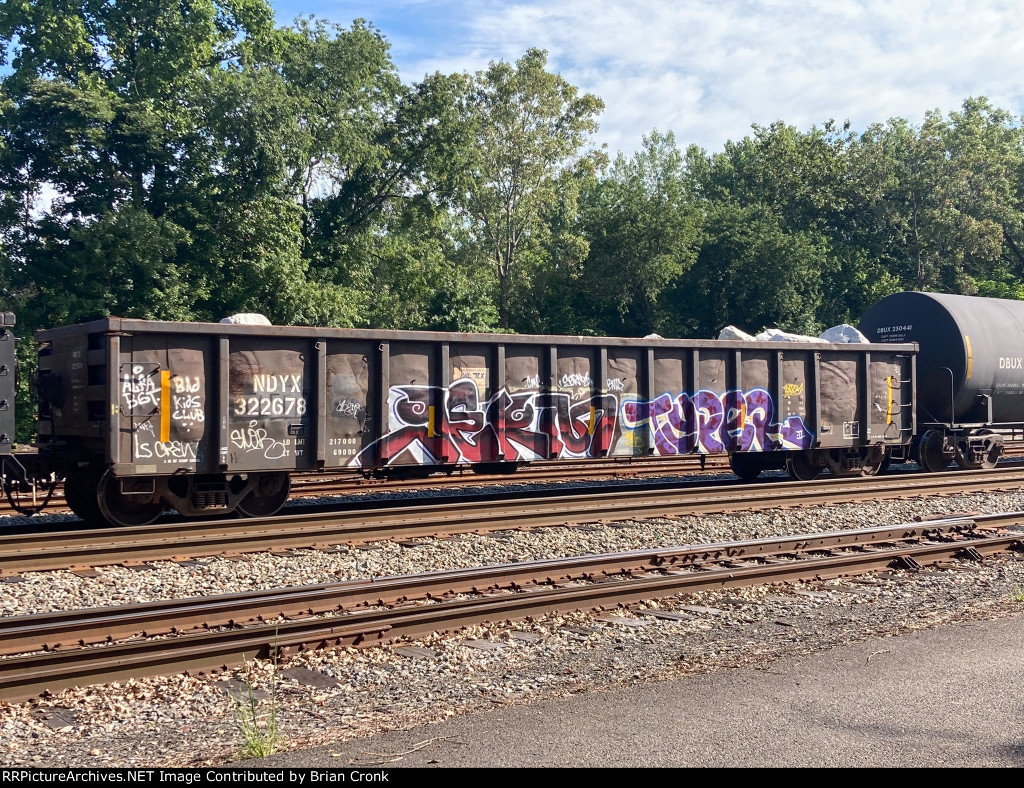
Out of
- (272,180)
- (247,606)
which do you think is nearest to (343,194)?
(272,180)

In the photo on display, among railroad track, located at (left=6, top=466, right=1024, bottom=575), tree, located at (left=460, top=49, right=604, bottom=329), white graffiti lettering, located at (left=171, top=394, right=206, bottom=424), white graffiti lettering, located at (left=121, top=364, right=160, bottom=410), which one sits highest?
tree, located at (left=460, top=49, right=604, bottom=329)

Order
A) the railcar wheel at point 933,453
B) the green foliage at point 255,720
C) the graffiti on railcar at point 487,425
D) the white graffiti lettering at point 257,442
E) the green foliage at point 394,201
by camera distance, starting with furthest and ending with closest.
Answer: the green foliage at point 394,201
the railcar wheel at point 933,453
the graffiti on railcar at point 487,425
the white graffiti lettering at point 257,442
the green foliage at point 255,720

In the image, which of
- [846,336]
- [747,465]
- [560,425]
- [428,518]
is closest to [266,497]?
[428,518]

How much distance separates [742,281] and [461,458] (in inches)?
1230

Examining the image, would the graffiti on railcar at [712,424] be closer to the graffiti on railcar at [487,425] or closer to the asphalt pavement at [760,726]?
the graffiti on railcar at [487,425]

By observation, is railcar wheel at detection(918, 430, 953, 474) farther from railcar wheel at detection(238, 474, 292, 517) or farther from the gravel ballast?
railcar wheel at detection(238, 474, 292, 517)

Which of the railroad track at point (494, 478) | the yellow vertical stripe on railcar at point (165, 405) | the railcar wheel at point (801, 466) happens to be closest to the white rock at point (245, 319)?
the yellow vertical stripe on railcar at point (165, 405)

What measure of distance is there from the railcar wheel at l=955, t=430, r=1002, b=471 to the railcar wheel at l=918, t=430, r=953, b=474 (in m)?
0.27

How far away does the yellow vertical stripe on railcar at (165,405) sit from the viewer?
1220 cm

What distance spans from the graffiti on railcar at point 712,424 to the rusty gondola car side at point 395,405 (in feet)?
0.10

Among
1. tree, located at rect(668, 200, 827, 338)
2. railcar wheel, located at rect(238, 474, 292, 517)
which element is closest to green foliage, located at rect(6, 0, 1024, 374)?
tree, located at rect(668, 200, 827, 338)

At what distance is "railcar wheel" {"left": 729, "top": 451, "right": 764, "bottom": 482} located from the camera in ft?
61.9

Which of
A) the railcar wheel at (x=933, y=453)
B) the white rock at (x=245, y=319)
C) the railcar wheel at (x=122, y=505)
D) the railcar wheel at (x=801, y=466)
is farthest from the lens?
the railcar wheel at (x=933, y=453)

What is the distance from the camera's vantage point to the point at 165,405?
12.2 meters
